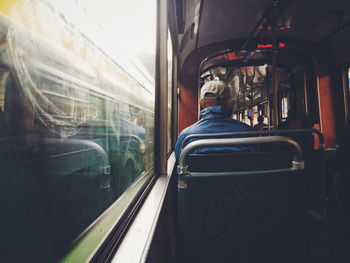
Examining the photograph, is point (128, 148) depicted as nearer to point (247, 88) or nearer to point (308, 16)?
point (308, 16)

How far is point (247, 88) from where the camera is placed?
26.5ft

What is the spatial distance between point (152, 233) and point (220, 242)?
0.38 metres

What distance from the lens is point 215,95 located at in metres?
1.73

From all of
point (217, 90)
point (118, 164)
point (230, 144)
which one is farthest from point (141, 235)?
point (217, 90)

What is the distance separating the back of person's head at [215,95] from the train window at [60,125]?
827 mm

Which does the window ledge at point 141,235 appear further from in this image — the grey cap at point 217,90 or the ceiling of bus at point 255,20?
the ceiling of bus at point 255,20

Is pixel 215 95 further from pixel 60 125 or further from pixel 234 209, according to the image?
pixel 60 125

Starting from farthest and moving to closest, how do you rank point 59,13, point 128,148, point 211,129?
point 211,129 → point 128,148 → point 59,13

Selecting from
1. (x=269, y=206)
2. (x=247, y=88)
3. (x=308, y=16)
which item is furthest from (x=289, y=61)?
(x=269, y=206)

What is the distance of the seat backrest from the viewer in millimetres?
976

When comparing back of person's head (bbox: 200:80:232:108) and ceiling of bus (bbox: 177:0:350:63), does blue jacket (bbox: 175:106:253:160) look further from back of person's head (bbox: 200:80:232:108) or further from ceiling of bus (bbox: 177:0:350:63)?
ceiling of bus (bbox: 177:0:350:63)

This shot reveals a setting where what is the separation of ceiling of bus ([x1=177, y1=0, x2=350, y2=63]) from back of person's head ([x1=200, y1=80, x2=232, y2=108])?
1.51 meters

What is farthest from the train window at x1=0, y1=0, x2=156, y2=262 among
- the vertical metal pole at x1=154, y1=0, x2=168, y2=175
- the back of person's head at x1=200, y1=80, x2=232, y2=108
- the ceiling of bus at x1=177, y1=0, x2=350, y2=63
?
the ceiling of bus at x1=177, y1=0, x2=350, y2=63

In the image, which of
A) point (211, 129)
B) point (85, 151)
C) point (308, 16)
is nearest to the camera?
point (85, 151)
